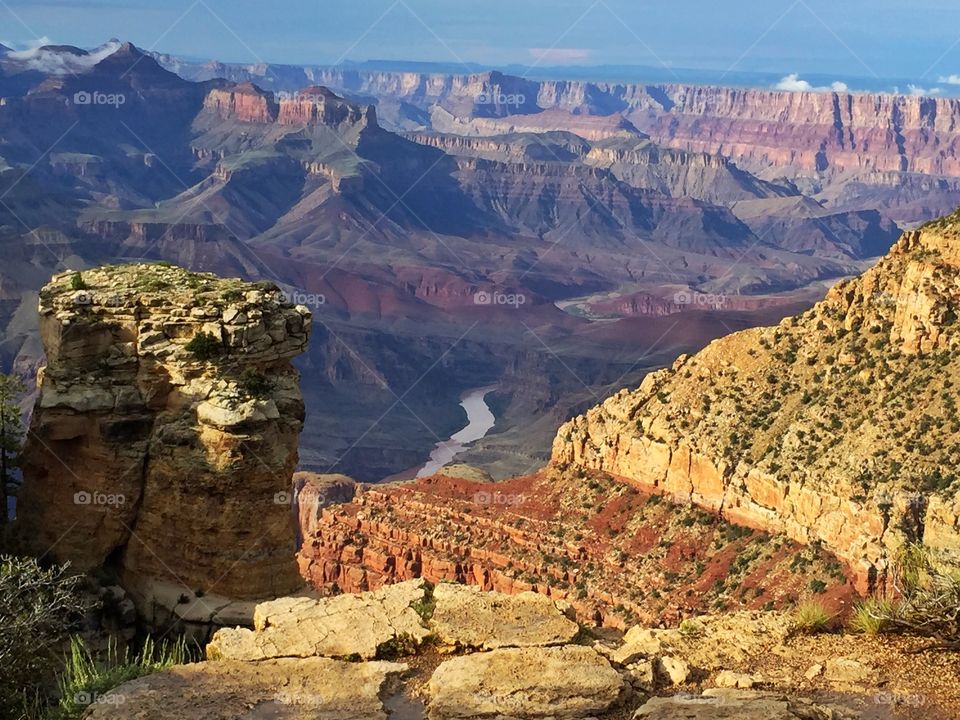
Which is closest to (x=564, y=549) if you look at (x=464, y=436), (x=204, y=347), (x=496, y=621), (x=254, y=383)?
(x=254, y=383)

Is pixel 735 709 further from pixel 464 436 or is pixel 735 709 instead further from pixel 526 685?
pixel 464 436

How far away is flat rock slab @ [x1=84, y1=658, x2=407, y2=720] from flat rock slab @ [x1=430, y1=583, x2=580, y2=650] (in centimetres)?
121

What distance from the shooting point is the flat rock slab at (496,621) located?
59.0 ft

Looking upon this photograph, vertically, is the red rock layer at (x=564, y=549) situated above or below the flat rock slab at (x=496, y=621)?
below

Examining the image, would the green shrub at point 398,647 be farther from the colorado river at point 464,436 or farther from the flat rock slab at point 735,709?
the colorado river at point 464,436

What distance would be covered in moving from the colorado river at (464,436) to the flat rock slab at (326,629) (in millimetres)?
124499

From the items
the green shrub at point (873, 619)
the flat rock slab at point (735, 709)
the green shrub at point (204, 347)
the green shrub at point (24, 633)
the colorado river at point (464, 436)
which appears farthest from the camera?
the colorado river at point (464, 436)

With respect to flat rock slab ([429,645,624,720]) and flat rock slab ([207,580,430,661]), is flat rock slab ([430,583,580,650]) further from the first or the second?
flat rock slab ([429,645,624,720])

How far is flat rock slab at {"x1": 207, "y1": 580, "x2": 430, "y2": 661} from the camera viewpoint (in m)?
17.7

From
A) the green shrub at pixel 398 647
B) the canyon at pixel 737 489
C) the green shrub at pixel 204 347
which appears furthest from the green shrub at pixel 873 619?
the canyon at pixel 737 489

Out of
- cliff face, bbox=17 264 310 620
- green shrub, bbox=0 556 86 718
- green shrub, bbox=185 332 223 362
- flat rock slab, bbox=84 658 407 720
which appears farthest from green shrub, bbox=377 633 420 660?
green shrub, bbox=185 332 223 362

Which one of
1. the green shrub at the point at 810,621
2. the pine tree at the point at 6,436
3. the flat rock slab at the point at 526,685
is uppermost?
the pine tree at the point at 6,436

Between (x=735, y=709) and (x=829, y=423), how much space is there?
3860 cm

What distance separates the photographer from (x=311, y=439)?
6442 inches
